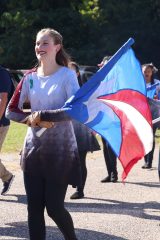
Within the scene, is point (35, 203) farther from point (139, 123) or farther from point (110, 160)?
point (110, 160)

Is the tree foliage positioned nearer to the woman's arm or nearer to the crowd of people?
the woman's arm

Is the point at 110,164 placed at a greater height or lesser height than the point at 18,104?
lesser

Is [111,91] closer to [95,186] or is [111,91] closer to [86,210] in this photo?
[86,210]

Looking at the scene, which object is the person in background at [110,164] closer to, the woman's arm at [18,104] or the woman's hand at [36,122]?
the woman's arm at [18,104]

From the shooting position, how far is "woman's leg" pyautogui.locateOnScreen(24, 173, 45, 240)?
194 inches

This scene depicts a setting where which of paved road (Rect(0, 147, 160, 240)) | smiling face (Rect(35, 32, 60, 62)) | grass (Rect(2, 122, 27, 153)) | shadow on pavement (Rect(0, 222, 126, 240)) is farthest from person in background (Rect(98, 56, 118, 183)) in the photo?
grass (Rect(2, 122, 27, 153))

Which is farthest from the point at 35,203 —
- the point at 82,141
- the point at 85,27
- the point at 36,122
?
the point at 85,27

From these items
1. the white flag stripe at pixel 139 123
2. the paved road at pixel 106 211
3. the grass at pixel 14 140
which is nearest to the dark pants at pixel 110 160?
the paved road at pixel 106 211

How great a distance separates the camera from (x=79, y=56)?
125 feet

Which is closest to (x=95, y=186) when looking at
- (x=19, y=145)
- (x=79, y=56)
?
(x=19, y=145)

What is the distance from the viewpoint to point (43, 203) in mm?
5016

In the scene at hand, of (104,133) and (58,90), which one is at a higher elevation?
(58,90)

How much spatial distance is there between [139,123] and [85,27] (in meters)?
34.1

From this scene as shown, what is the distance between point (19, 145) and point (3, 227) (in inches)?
330
